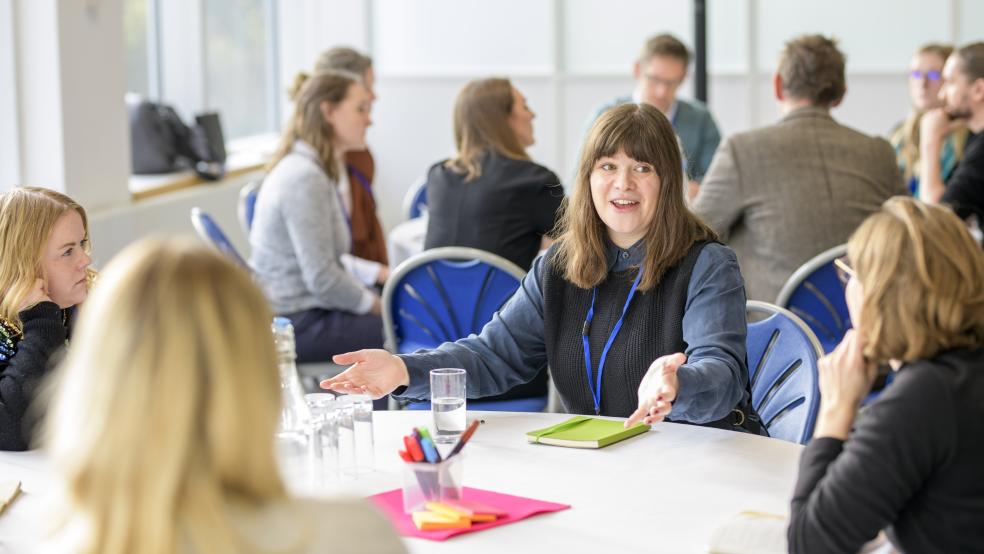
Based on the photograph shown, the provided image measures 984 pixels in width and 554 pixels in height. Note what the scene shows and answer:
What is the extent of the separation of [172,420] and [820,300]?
2.64m

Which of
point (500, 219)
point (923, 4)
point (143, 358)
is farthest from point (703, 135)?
point (143, 358)

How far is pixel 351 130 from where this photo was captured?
4.19m

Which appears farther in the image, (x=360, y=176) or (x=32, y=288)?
(x=360, y=176)

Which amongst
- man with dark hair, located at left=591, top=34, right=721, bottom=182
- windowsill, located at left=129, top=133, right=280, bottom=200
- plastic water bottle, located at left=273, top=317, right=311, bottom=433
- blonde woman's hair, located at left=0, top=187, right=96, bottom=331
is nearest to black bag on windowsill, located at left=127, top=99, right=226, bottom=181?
windowsill, located at left=129, top=133, right=280, bottom=200

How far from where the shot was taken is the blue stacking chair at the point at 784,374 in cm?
222

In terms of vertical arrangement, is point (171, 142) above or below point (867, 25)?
below

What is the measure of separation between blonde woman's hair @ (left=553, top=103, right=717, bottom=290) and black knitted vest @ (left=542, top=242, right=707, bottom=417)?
3 centimetres

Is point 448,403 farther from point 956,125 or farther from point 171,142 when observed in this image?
point 171,142

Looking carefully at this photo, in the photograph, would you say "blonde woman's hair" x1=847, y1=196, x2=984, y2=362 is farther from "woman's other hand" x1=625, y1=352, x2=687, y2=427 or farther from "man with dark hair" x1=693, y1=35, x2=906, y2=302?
"man with dark hair" x1=693, y1=35, x2=906, y2=302

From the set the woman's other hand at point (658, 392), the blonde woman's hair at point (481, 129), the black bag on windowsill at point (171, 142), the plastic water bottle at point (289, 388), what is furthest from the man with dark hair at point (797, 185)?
the black bag on windowsill at point (171, 142)

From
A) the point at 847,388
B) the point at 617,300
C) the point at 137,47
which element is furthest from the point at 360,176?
the point at 847,388

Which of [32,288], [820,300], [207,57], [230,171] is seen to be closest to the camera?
[32,288]

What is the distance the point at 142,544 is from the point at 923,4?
6.65m

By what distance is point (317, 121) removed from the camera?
4121 millimetres
